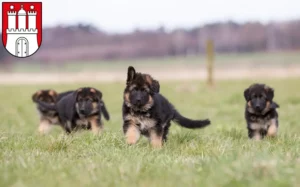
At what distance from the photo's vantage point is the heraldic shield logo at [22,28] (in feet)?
24.8

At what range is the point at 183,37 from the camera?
65438 mm

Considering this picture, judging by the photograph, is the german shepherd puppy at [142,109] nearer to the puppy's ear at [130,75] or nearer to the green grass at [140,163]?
the puppy's ear at [130,75]

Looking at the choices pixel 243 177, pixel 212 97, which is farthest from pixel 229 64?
pixel 243 177

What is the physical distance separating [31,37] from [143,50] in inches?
2101

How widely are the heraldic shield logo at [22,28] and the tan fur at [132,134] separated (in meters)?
1.91

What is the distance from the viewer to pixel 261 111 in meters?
8.55

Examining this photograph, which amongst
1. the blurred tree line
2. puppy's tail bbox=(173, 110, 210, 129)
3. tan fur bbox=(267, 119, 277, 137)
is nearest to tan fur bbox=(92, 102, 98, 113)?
puppy's tail bbox=(173, 110, 210, 129)

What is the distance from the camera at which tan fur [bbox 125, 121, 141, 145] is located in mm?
6648

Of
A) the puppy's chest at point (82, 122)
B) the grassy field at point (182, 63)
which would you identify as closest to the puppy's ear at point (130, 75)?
the puppy's chest at point (82, 122)

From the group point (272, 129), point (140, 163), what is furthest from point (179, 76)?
point (140, 163)

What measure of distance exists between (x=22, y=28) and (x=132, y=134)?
2.37 meters

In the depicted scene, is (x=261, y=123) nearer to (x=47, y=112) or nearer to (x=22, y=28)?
(x=22, y=28)

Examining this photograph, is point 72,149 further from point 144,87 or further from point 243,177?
point 243,177

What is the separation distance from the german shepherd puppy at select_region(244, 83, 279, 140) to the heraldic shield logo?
11.7 ft
